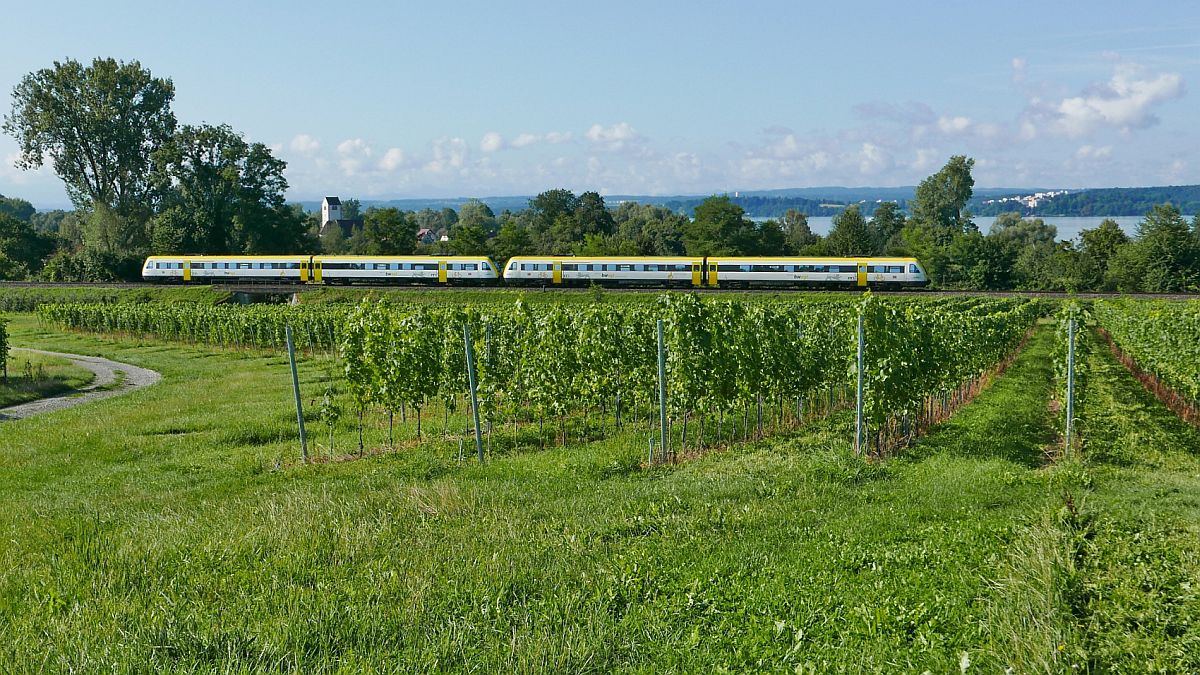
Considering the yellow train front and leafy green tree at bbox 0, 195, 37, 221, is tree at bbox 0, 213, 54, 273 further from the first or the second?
leafy green tree at bbox 0, 195, 37, 221

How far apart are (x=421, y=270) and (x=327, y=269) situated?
22.4 feet

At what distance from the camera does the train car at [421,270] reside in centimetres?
5741

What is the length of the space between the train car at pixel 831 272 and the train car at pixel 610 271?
2931 millimetres

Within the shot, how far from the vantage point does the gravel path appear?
77.3ft

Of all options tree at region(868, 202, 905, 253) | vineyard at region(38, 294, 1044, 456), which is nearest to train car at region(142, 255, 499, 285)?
vineyard at region(38, 294, 1044, 456)

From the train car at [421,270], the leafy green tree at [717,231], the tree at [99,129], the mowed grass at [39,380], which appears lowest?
the mowed grass at [39,380]

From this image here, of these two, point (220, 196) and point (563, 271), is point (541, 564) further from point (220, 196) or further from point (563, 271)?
point (220, 196)

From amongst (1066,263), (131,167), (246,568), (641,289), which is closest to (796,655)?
(246,568)

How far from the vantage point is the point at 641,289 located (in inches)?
2122

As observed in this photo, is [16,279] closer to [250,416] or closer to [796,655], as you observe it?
[250,416]

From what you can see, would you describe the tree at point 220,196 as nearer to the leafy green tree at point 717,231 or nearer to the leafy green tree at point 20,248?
the leafy green tree at point 20,248

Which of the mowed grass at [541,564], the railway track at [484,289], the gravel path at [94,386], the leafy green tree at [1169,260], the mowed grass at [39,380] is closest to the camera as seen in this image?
the mowed grass at [541,564]

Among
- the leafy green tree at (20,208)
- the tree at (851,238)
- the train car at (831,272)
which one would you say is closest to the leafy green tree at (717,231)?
the tree at (851,238)

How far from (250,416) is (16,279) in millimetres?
68323
